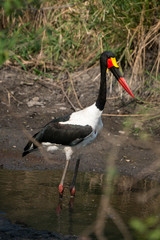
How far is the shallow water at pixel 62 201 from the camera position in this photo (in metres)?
3.10

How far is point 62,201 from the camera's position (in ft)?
12.1

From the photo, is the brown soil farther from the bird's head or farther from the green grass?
the bird's head

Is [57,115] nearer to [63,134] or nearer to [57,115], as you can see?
[57,115]

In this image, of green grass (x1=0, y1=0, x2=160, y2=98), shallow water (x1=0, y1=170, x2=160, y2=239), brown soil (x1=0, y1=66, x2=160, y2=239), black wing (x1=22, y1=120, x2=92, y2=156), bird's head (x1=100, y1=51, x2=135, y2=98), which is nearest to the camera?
shallow water (x1=0, y1=170, x2=160, y2=239)

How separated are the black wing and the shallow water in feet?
1.19

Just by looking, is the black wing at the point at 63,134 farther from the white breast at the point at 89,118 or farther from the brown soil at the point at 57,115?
the brown soil at the point at 57,115

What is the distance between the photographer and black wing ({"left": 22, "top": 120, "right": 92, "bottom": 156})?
3.71 metres

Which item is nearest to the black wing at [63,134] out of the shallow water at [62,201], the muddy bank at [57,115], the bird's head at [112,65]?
the muddy bank at [57,115]

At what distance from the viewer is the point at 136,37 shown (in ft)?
19.2

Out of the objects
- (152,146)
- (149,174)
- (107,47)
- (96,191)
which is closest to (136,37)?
(107,47)

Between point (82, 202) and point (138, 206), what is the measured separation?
474 millimetres

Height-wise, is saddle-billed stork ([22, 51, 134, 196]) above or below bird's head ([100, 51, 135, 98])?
below

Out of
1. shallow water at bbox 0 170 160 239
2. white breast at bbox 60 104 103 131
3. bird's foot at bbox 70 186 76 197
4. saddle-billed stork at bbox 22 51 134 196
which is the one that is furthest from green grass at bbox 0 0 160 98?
bird's foot at bbox 70 186 76 197

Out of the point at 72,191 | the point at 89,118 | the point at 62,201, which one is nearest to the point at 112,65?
the point at 89,118
